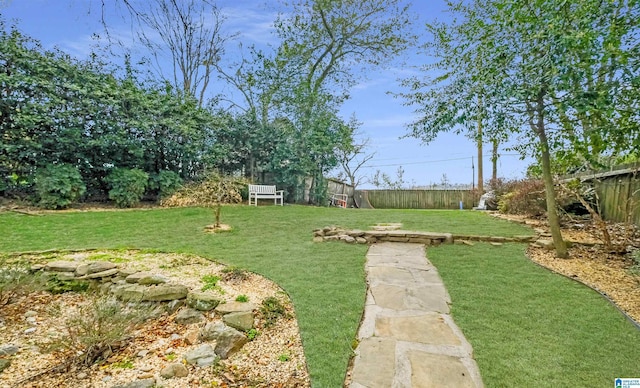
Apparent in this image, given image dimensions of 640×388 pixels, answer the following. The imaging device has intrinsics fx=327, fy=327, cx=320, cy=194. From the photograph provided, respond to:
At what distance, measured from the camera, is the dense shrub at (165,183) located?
907cm

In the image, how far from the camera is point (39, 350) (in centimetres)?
228

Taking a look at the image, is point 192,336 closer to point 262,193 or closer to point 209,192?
point 209,192

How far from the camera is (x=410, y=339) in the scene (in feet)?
7.22

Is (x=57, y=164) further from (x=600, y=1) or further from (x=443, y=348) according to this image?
(x=600, y=1)

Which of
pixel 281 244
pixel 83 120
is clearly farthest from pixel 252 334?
pixel 83 120

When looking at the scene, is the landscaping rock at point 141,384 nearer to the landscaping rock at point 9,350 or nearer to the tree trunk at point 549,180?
the landscaping rock at point 9,350

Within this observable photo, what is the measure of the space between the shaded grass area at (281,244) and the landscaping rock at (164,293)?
828 millimetres

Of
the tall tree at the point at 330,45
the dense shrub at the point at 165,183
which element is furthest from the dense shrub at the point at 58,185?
the tall tree at the point at 330,45

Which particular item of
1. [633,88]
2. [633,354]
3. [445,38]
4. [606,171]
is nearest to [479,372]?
[633,354]

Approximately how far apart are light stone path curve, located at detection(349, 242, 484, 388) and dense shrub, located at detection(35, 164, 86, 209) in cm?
757

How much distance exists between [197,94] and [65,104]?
19.7ft

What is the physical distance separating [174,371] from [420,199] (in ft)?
46.6

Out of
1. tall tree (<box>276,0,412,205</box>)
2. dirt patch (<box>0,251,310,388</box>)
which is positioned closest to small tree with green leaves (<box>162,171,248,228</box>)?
tall tree (<box>276,0,412,205</box>)

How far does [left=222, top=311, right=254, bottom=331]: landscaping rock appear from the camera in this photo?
7.85 ft
